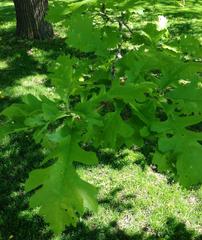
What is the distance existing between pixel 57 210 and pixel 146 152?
470 cm

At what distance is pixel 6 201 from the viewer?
529cm

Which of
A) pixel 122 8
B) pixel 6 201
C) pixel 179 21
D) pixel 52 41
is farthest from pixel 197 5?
pixel 122 8

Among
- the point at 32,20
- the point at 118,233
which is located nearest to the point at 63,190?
the point at 118,233

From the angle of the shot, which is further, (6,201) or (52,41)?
(52,41)

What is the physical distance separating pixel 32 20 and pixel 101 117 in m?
8.04

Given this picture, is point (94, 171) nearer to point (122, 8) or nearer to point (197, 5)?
point (122, 8)

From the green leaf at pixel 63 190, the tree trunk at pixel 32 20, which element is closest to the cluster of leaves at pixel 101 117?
the green leaf at pixel 63 190

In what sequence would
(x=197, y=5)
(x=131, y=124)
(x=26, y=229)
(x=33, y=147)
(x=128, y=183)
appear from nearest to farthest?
(x=131, y=124)
(x=26, y=229)
(x=128, y=183)
(x=33, y=147)
(x=197, y=5)

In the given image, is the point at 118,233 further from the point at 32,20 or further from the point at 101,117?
the point at 32,20

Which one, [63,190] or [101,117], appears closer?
[63,190]

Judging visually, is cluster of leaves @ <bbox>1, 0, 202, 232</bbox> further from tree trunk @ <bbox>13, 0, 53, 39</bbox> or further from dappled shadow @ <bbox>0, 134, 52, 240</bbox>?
tree trunk @ <bbox>13, 0, 53, 39</bbox>

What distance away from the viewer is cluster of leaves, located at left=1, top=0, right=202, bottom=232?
1.62m

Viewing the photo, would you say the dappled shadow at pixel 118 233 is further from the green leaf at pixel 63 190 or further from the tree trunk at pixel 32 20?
the tree trunk at pixel 32 20

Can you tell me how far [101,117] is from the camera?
187 cm
